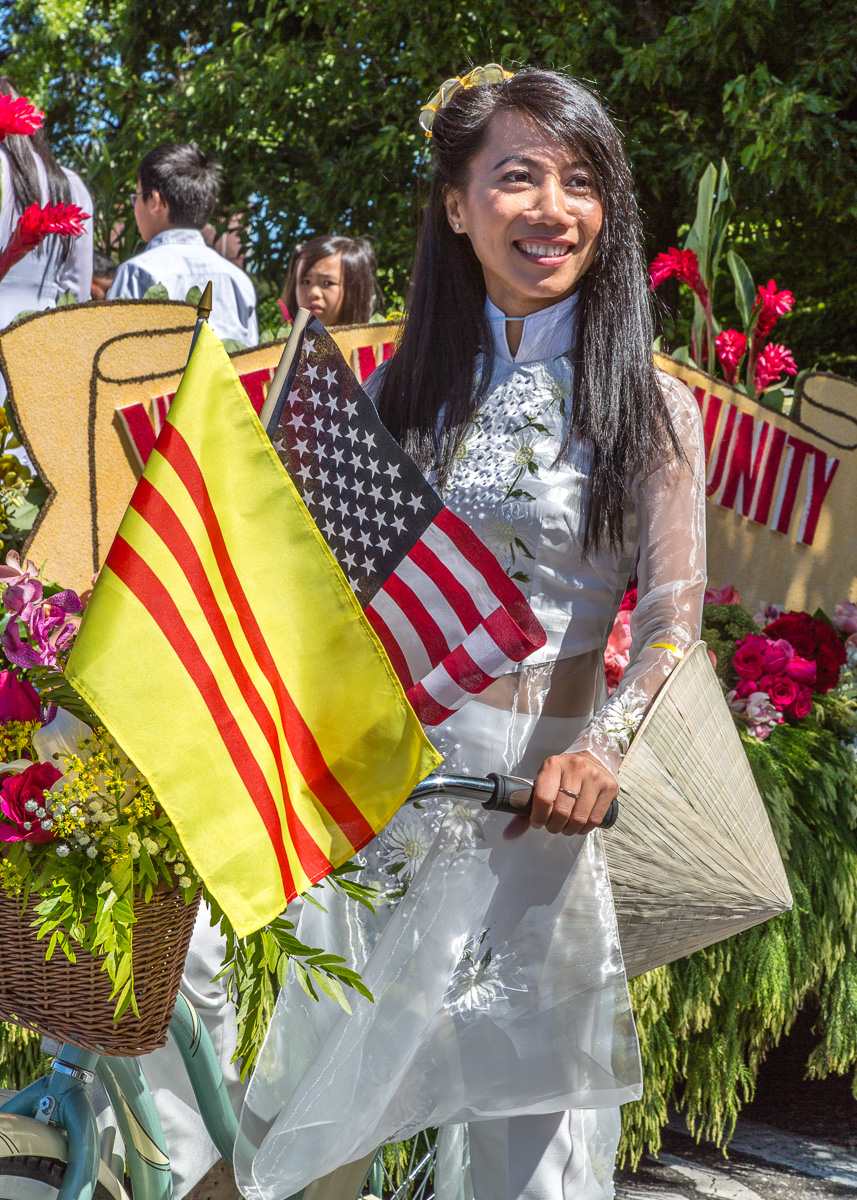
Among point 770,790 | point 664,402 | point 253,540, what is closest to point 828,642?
point 770,790

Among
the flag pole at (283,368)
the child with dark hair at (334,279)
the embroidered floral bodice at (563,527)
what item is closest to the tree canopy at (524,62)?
the child with dark hair at (334,279)

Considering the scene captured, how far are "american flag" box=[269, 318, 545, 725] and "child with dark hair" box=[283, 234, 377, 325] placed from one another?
3110 millimetres

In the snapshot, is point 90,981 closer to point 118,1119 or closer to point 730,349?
point 118,1119

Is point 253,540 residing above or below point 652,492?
below

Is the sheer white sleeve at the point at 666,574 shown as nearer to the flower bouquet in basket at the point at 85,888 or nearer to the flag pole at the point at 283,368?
the flower bouquet in basket at the point at 85,888

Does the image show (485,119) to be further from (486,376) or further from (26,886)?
(26,886)

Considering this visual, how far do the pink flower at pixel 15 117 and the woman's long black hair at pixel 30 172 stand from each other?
0.88 metres

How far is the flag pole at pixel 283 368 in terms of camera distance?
4.45 ft

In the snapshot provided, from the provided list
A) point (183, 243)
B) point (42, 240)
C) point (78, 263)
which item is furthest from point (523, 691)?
point (183, 243)

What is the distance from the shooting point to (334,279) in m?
4.44

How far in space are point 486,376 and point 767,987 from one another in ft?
5.68

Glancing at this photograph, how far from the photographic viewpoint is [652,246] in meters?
7.66

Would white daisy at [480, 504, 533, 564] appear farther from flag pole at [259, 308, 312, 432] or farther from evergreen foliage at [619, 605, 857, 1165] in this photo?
evergreen foliage at [619, 605, 857, 1165]

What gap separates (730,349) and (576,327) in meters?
2.29
